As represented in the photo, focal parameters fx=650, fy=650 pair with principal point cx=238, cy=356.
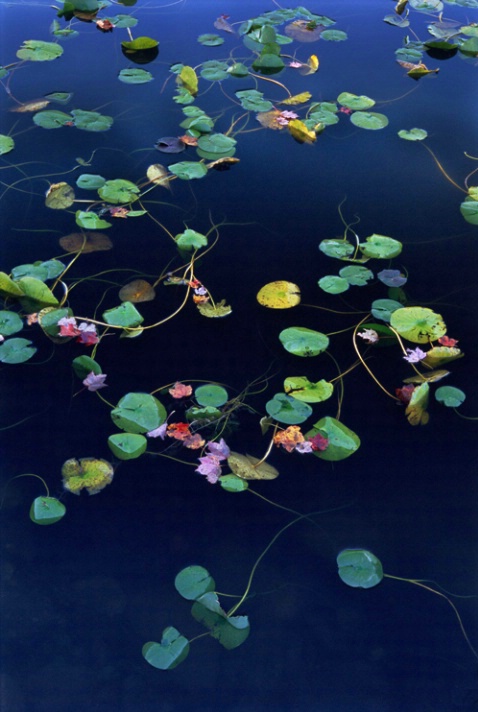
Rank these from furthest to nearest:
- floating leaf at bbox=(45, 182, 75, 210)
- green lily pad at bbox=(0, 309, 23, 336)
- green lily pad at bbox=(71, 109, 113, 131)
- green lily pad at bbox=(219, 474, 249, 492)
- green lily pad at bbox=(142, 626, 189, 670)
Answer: green lily pad at bbox=(71, 109, 113, 131) < floating leaf at bbox=(45, 182, 75, 210) < green lily pad at bbox=(0, 309, 23, 336) < green lily pad at bbox=(219, 474, 249, 492) < green lily pad at bbox=(142, 626, 189, 670)

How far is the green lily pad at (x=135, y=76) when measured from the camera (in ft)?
9.04

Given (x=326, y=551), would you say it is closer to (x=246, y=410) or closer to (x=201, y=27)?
(x=246, y=410)

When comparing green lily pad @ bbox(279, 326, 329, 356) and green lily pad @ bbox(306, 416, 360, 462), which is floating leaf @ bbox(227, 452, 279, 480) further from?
green lily pad @ bbox(279, 326, 329, 356)

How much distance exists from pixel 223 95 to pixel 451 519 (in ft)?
6.56

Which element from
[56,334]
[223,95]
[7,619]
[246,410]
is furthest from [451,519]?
[223,95]

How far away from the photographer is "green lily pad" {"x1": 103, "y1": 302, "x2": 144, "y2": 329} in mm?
1734

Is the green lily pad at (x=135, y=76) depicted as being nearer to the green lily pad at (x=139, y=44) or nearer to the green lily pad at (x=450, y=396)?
the green lily pad at (x=139, y=44)

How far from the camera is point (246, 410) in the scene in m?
1.53

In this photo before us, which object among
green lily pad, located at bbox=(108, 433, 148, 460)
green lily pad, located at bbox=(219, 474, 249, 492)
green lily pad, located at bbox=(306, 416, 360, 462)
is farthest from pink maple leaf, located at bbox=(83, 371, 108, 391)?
green lily pad, located at bbox=(306, 416, 360, 462)

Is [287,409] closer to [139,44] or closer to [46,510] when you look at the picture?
[46,510]

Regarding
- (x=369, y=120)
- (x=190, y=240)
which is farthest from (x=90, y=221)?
(x=369, y=120)

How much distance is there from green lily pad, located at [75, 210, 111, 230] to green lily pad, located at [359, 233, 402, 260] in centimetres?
81

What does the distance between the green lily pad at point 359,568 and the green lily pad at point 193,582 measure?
0.26 metres

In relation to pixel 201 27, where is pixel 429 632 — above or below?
below
